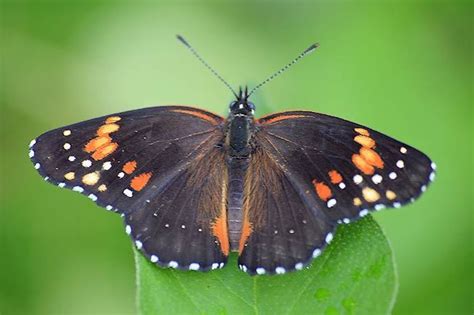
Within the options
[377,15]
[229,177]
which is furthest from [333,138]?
[377,15]

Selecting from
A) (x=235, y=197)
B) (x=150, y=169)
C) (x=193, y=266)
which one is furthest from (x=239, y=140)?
(x=193, y=266)

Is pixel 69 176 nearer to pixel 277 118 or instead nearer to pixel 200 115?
pixel 200 115

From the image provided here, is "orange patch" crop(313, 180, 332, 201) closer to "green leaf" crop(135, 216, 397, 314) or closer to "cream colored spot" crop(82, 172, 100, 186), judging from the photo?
"green leaf" crop(135, 216, 397, 314)

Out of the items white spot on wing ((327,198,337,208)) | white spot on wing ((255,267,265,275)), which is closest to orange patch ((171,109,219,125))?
white spot on wing ((327,198,337,208))

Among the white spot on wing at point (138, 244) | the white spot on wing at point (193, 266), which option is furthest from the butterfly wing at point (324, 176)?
the white spot on wing at point (138, 244)

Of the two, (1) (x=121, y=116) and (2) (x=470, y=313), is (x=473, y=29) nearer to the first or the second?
(2) (x=470, y=313)

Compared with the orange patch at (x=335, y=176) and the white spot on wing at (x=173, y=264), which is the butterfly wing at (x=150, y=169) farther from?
the orange patch at (x=335, y=176)
